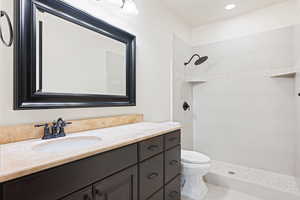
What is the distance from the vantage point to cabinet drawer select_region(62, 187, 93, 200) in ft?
2.38

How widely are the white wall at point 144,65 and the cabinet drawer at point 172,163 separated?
0.60 m

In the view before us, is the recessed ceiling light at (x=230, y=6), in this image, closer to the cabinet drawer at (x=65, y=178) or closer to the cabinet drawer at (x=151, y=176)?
the cabinet drawer at (x=151, y=176)

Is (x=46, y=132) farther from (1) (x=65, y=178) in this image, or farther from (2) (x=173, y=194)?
(2) (x=173, y=194)

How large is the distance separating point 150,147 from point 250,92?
2.03 meters

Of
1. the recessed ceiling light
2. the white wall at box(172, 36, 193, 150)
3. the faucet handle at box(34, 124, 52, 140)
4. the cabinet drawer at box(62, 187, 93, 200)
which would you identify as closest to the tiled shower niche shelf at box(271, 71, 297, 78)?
the recessed ceiling light

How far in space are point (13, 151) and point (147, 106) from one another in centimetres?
140

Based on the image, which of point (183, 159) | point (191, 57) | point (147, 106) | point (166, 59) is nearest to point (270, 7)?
point (191, 57)

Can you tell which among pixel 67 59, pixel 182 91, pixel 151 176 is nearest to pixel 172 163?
pixel 151 176

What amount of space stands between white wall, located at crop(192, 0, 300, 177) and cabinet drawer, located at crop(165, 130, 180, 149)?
1.47 meters

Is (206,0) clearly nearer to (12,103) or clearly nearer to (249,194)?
(12,103)

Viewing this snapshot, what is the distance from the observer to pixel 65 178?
70cm

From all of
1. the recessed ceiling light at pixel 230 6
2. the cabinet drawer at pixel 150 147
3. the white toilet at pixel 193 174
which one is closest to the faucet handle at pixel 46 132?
the cabinet drawer at pixel 150 147

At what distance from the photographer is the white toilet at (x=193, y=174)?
1.83 metres

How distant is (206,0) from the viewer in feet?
7.13
